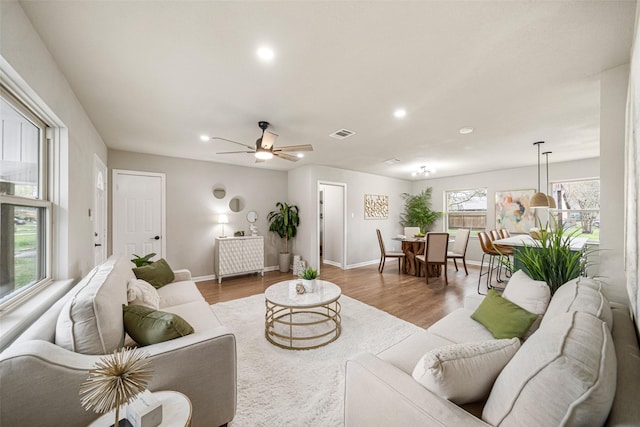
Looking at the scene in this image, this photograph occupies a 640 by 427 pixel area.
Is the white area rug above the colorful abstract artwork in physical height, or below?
below

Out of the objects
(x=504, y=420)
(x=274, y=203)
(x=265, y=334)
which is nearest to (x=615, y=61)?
Answer: (x=504, y=420)

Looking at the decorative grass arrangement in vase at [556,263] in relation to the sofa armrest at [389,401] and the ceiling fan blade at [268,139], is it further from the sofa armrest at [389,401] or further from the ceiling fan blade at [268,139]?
the ceiling fan blade at [268,139]

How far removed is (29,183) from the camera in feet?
5.74

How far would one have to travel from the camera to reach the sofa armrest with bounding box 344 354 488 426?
34.9 inches

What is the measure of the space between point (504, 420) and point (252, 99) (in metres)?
2.72

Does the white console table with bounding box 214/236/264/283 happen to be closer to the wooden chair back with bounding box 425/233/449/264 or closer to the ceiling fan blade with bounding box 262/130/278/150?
the ceiling fan blade with bounding box 262/130/278/150

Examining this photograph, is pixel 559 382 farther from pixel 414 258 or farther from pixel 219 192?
pixel 219 192

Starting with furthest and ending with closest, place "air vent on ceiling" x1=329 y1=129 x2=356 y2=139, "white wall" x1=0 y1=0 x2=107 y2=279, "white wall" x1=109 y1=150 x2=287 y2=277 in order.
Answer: "white wall" x1=109 y1=150 x2=287 y2=277 → "air vent on ceiling" x1=329 y1=129 x2=356 y2=139 → "white wall" x1=0 y1=0 x2=107 y2=279

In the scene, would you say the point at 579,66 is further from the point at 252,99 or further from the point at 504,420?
the point at 252,99

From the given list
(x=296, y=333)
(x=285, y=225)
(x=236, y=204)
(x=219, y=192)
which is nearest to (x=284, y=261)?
(x=285, y=225)

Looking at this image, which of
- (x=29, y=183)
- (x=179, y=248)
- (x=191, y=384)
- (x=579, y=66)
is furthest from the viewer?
(x=179, y=248)

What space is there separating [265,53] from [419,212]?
6.52 metres

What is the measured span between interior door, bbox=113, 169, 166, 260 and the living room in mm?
127

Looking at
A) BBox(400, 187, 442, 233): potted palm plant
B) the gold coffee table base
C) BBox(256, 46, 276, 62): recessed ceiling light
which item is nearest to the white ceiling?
BBox(256, 46, 276, 62): recessed ceiling light
